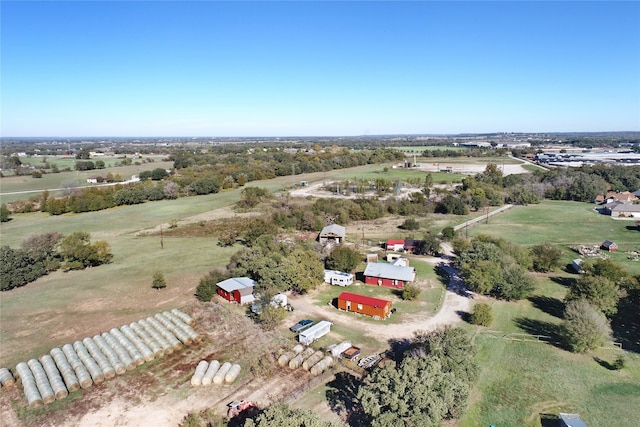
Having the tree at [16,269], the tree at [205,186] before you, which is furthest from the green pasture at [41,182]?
the tree at [16,269]

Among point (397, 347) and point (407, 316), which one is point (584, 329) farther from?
point (397, 347)

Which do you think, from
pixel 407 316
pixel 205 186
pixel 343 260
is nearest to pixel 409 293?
pixel 407 316

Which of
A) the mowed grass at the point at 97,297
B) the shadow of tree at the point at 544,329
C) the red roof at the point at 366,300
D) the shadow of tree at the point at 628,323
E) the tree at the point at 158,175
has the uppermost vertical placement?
the tree at the point at 158,175

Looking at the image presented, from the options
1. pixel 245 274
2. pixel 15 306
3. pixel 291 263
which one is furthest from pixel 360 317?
pixel 15 306

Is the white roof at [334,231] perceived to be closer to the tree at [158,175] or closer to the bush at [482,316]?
the bush at [482,316]

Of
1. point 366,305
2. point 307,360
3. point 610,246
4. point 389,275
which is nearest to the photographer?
point 307,360

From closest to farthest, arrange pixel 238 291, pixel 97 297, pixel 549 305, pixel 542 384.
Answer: pixel 542 384, pixel 549 305, pixel 238 291, pixel 97 297

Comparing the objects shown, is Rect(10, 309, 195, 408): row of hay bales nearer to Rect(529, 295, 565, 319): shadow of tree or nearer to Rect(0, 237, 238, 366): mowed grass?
Rect(0, 237, 238, 366): mowed grass
